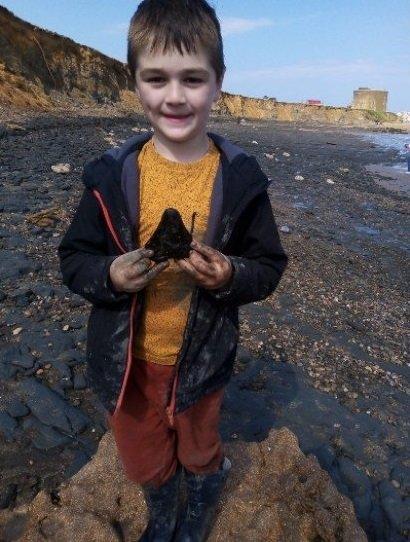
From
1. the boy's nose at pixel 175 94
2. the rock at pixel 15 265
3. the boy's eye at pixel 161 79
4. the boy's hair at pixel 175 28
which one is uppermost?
the boy's hair at pixel 175 28

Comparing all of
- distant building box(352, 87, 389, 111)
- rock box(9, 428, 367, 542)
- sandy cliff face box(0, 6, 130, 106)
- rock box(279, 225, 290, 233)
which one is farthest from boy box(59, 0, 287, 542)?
distant building box(352, 87, 389, 111)

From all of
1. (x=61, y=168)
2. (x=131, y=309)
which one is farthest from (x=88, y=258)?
(x=61, y=168)

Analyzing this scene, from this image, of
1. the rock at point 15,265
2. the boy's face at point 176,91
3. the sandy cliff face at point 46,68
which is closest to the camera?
the boy's face at point 176,91

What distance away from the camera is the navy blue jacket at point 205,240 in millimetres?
1889

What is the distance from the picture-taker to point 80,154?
11266mm

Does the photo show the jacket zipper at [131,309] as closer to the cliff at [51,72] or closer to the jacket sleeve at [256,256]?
the jacket sleeve at [256,256]

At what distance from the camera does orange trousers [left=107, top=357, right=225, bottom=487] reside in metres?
2.15

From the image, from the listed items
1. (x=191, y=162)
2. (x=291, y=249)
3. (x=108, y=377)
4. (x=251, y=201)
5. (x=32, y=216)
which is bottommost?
(x=291, y=249)

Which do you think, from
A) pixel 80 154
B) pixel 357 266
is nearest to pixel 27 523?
pixel 357 266

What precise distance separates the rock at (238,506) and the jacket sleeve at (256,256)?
54.0 inches

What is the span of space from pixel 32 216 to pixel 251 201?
5.21 metres

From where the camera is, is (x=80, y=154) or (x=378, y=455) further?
→ (x=80, y=154)

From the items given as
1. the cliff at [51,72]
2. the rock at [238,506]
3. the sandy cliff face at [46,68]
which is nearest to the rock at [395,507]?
the rock at [238,506]

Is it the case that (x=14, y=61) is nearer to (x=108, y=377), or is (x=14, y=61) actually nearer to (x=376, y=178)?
(x=376, y=178)
